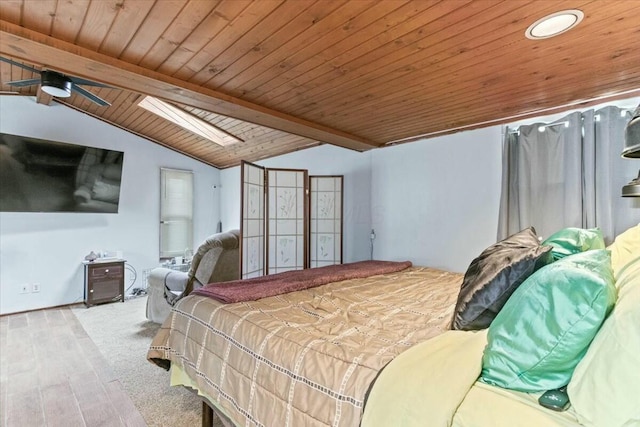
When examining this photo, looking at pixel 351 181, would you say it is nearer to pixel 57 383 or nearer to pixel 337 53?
pixel 337 53

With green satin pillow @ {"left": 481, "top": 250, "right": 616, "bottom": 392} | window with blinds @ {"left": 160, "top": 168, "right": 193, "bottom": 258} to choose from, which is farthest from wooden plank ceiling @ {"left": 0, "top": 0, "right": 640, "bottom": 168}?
window with blinds @ {"left": 160, "top": 168, "right": 193, "bottom": 258}

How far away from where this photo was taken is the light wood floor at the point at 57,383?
2039 millimetres

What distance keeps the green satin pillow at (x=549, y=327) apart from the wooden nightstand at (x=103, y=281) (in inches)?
210

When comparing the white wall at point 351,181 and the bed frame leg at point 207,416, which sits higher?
the white wall at point 351,181

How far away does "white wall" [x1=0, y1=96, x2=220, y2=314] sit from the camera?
4266 mm

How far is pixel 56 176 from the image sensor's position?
4.51 meters

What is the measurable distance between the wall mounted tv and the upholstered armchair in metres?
2.02


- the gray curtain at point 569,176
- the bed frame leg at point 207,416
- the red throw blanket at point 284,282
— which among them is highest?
the gray curtain at point 569,176

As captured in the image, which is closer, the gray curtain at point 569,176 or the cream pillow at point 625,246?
the cream pillow at point 625,246

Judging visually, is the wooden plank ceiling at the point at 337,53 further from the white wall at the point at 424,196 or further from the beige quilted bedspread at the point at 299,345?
the beige quilted bedspread at the point at 299,345

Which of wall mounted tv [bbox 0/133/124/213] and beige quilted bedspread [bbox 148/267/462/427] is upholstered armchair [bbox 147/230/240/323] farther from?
wall mounted tv [bbox 0/133/124/213]

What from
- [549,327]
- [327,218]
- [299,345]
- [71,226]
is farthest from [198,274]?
[549,327]

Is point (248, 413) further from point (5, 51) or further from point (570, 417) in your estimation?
point (5, 51)

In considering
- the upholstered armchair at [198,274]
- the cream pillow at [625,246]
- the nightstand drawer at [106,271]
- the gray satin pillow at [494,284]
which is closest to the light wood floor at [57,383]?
the upholstered armchair at [198,274]
